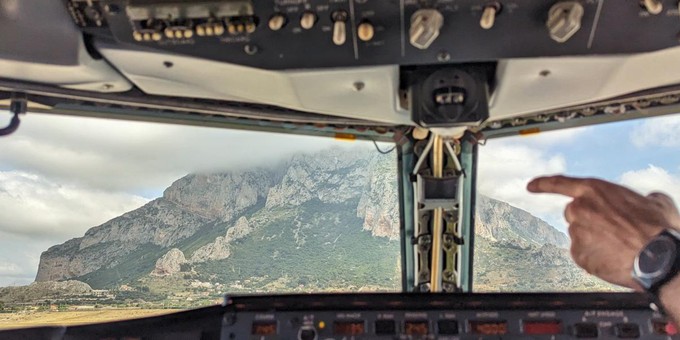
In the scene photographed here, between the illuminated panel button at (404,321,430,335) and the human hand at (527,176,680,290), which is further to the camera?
the illuminated panel button at (404,321,430,335)

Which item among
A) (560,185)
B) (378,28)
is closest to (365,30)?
(378,28)

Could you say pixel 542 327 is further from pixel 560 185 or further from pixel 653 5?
pixel 653 5

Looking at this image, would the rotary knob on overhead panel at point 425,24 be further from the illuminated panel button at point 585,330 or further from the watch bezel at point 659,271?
the illuminated panel button at point 585,330

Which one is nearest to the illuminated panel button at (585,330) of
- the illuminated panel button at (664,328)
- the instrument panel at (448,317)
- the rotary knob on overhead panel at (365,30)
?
the instrument panel at (448,317)

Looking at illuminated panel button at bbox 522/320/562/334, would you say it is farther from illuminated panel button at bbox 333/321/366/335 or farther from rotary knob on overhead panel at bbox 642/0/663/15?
rotary knob on overhead panel at bbox 642/0/663/15

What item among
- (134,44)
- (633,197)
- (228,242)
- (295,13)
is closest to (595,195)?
(633,197)

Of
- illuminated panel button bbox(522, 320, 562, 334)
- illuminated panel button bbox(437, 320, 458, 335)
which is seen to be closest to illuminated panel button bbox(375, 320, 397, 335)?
illuminated panel button bbox(437, 320, 458, 335)
